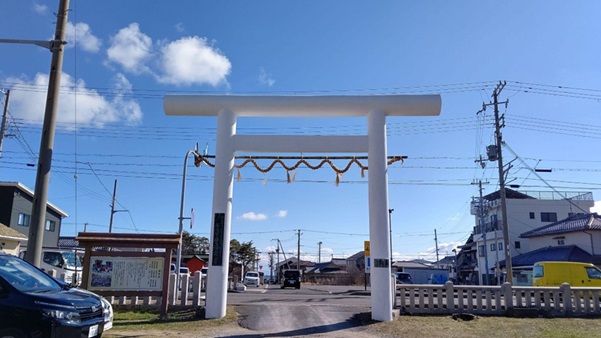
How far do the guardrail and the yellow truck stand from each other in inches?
412

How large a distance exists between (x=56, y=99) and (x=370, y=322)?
9.36 metres

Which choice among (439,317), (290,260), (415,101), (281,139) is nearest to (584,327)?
(439,317)

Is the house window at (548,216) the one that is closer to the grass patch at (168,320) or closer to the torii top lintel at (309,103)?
the torii top lintel at (309,103)

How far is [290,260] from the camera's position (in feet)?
261

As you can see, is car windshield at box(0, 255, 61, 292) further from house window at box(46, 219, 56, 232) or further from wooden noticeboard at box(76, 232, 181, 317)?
house window at box(46, 219, 56, 232)

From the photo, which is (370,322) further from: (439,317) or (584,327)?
(584,327)

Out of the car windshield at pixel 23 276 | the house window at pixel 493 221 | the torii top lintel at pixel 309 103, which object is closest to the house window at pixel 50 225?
the torii top lintel at pixel 309 103

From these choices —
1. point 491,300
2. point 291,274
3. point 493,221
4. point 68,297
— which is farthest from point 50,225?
point 493,221

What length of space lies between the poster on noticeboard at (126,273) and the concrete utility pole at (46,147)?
3.27 metres

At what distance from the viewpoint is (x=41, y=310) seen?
6.39 meters

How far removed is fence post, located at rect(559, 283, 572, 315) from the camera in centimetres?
1384

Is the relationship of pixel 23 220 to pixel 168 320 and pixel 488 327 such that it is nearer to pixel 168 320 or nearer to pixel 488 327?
pixel 168 320

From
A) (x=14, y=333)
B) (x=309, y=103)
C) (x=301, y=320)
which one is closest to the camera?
(x=14, y=333)

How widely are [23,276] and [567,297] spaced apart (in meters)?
14.4
